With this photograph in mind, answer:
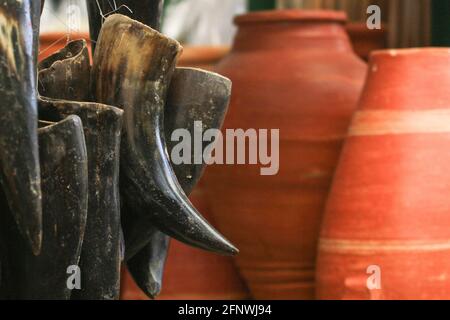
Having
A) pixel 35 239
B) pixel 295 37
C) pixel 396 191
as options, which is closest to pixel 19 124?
pixel 35 239

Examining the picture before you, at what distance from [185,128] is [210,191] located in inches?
29.9

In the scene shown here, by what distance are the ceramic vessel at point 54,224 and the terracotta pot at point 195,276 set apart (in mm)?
881

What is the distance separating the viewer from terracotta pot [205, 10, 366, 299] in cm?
143

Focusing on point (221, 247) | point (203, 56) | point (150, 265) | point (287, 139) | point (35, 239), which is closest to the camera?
point (35, 239)

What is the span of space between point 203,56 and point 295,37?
203 millimetres

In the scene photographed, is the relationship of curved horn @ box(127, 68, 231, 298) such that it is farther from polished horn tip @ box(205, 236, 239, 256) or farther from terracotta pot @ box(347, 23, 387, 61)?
terracotta pot @ box(347, 23, 387, 61)

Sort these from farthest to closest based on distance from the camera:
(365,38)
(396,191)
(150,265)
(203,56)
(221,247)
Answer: (365,38) < (203,56) < (396,191) < (150,265) < (221,247)

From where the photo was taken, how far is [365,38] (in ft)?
5.91

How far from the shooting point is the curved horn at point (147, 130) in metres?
0.71

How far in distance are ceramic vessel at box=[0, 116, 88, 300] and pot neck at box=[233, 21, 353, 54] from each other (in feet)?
2.95

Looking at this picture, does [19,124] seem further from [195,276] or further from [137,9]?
[195,276]

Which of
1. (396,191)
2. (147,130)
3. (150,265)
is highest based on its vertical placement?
(147,130)

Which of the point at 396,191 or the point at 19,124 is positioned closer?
the point at 19,124

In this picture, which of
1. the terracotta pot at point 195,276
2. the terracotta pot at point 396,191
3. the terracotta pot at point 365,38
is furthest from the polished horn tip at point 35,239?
the terracotta pot at point 365,38
